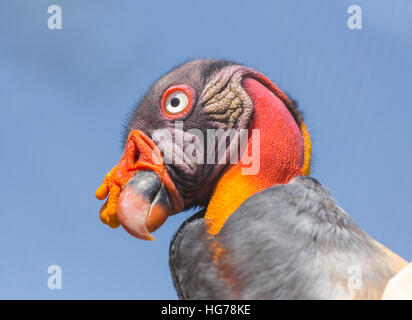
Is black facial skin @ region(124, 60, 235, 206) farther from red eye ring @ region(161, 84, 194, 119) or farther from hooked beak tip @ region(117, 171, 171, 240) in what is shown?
hooked beak tip @ region(117, 171, 171, 240)

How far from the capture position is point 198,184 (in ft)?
12.0

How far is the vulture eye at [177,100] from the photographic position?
12.5ft

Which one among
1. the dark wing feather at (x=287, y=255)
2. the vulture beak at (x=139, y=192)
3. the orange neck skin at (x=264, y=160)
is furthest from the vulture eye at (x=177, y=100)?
the dark wing feather at (x=287, y=255)

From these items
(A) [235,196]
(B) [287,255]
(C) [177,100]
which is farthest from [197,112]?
(B) [287,255]

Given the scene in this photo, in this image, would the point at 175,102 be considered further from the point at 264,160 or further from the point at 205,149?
the point at 264,160

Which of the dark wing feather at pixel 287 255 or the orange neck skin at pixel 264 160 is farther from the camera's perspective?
the orange neck skin at pixel 264 160

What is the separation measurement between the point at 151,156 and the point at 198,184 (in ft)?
1.13

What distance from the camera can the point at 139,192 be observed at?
3.40 metres

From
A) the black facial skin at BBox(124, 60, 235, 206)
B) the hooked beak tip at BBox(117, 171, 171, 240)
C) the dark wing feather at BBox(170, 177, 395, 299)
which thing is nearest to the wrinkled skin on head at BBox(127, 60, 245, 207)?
the black facial skin at BBox(124, 60, 235, 206)

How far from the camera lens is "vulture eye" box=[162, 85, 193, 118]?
3.80m

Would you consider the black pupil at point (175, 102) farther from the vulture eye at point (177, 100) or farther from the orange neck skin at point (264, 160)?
the orange neck skin at point (264, 160)
